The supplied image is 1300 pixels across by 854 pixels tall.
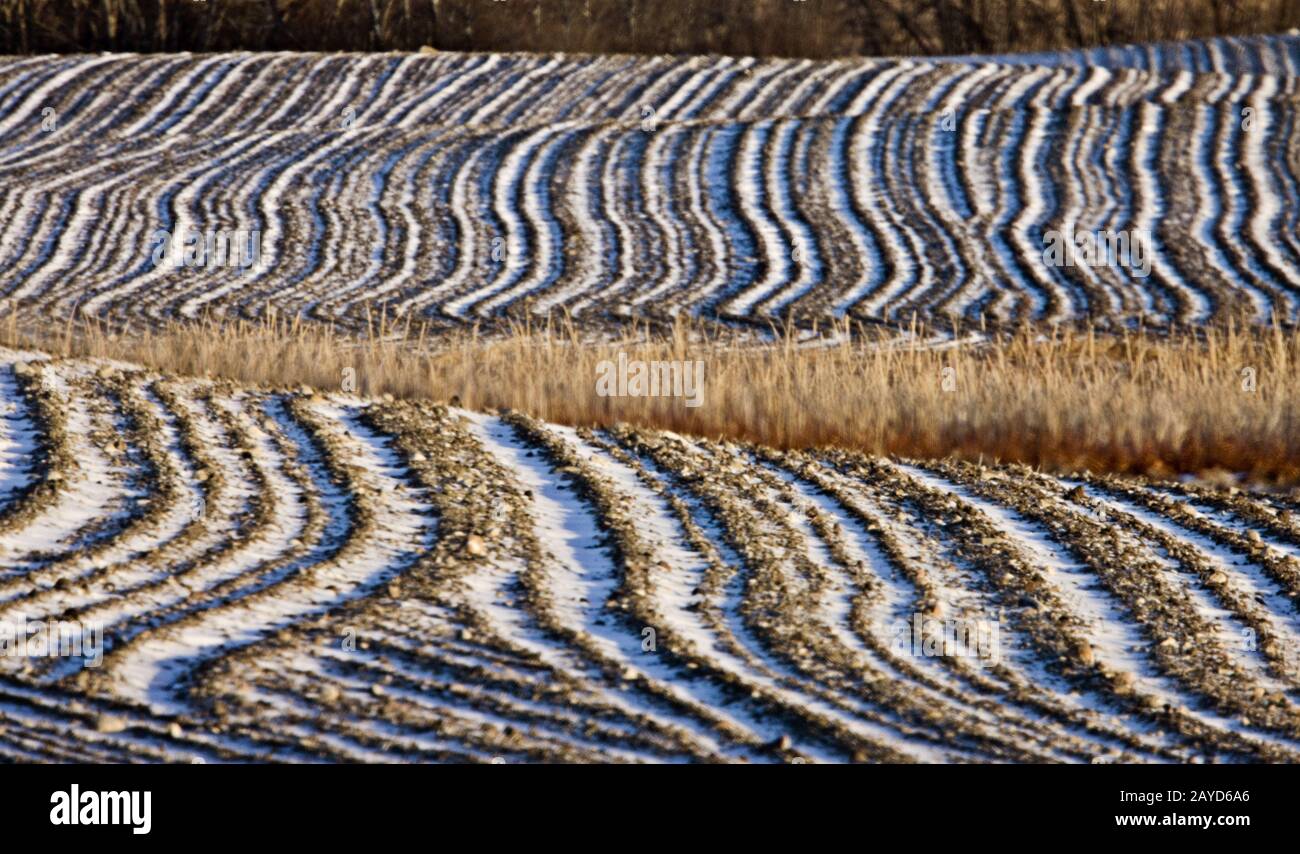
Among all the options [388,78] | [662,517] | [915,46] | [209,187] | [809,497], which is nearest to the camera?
[662,517]

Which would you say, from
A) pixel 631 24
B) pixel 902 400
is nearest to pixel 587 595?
pixel 902 400

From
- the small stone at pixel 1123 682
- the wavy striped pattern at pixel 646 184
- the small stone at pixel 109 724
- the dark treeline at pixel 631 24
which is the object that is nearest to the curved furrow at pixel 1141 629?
the small stone at pixel 1123 682

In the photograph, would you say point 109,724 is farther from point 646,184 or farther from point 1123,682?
point 646,184

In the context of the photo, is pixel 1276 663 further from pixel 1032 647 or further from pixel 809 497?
pixel 809 497

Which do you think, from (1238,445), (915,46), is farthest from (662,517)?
(915,46)

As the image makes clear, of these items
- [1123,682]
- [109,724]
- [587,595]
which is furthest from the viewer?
[587,595]

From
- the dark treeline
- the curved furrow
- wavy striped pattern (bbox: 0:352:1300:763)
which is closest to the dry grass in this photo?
wavy striped pattern (bbox: 0:352:1300:763)

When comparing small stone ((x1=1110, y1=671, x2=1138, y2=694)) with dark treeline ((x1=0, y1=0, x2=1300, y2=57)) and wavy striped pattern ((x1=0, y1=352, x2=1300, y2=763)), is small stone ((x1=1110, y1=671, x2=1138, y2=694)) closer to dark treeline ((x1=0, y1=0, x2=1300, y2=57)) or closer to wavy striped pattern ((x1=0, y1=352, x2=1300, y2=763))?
wavy striped pattern ((x1=0, y1=352, x2=1300, y2=763))
